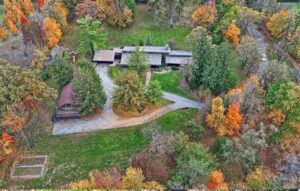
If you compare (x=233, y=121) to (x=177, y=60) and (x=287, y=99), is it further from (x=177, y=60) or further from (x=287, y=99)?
(x=177, y=60)

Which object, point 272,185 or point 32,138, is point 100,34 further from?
point 272,185

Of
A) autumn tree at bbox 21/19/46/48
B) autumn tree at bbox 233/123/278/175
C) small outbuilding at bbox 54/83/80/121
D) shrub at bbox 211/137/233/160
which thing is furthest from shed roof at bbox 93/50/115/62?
autumn tree at bbox 233/123/278/175

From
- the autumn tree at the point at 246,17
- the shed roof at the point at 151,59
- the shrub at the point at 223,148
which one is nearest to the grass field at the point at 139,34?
the shed roof at the point at 151,59

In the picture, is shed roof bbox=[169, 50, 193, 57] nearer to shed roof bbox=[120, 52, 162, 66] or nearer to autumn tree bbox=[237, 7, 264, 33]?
shed roof bbox=[120, 52, 162, 66]

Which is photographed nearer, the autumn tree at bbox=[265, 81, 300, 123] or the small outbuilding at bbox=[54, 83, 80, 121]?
the autumn tree at bbox=[265, 81, 300, 123]

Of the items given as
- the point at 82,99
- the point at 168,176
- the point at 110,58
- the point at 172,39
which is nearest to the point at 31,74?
the point at 82,99

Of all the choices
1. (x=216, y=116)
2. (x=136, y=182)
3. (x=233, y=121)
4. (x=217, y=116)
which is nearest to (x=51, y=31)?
(x=216, y=116)
